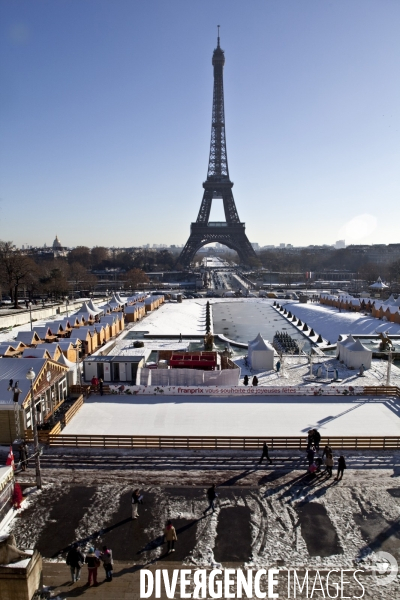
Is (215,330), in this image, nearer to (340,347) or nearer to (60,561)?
(340,347)

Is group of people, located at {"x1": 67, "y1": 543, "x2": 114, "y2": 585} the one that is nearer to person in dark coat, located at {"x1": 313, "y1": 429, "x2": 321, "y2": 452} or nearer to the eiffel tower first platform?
person in dark coat, located at {"x1": 313, "y1": 429, "x2": 321, "y2": 452}

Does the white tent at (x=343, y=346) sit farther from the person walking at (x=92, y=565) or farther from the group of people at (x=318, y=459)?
the person walking at (x=92, y=565)

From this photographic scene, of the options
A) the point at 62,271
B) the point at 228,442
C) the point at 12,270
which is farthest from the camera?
the point at 62,271

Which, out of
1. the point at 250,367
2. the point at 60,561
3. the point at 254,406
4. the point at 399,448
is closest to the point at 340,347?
the point at 250,367

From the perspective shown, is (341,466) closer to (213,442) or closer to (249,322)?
(213,442)

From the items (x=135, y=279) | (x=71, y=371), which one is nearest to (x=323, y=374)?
(x=71, y=371)
